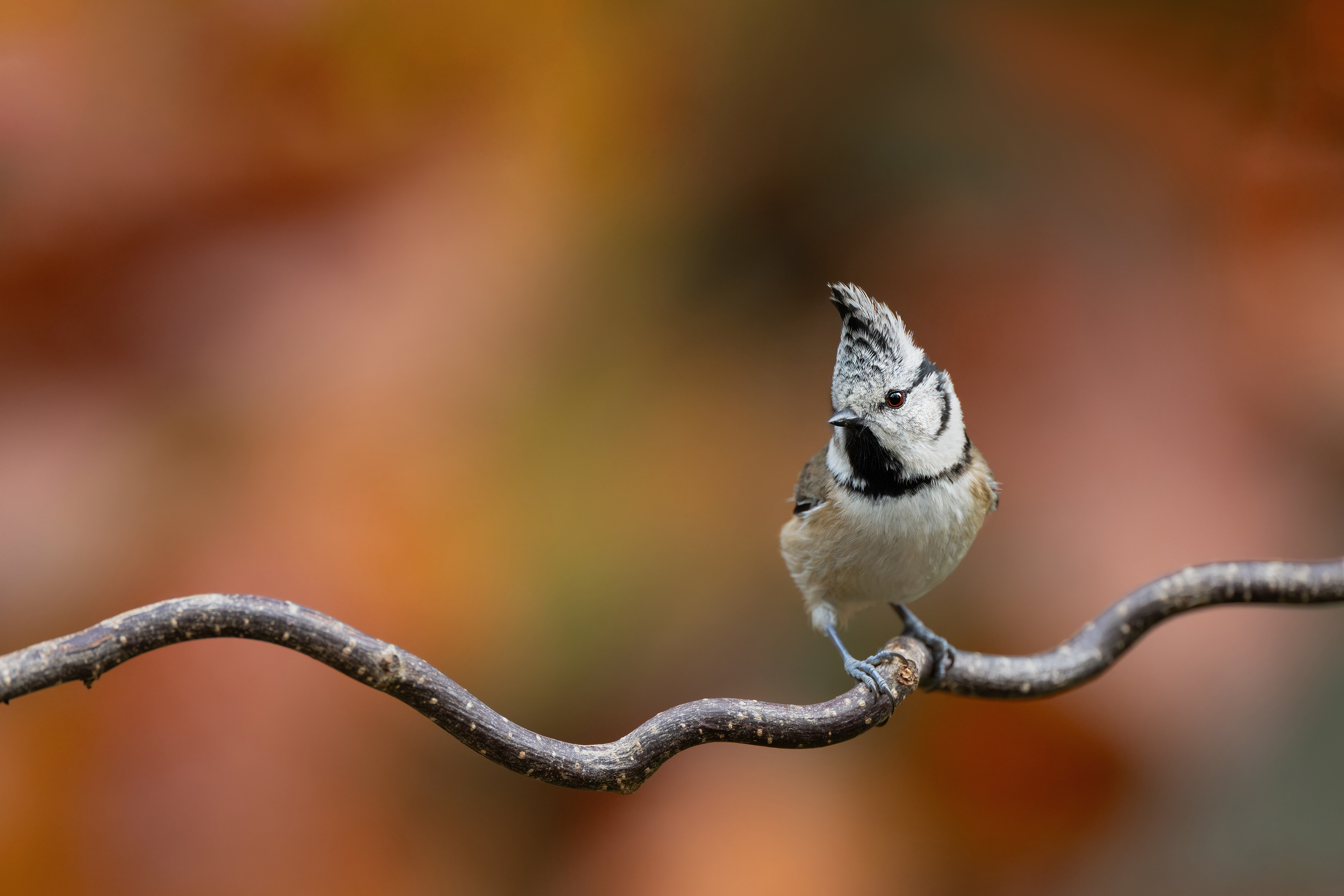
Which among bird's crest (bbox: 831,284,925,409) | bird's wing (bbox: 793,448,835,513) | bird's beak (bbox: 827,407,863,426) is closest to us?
bird's crest (bbox: 831,284,925,409)

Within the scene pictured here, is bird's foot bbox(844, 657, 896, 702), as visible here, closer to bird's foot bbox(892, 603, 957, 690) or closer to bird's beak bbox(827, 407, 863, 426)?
bird's foot bbox(892, 603, 957, 690)

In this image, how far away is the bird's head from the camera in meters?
1.25

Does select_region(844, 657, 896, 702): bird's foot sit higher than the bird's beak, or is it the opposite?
the bird's beak

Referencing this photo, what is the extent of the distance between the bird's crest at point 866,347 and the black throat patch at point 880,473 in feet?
0.41

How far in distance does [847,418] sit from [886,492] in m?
0.23

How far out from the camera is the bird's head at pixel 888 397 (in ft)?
4.10

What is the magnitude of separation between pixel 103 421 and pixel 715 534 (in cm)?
182

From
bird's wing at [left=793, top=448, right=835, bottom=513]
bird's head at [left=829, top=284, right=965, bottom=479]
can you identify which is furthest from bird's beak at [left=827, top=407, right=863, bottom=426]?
bird's wing at [left=793, top=448, right=835, bottom=513]

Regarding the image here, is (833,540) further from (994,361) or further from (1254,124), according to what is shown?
(1254,124)

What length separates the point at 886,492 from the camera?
1506mm

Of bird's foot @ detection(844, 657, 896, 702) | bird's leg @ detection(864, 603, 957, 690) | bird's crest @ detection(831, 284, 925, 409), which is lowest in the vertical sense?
bird's foot @ detection(844, 657, 896, 702)

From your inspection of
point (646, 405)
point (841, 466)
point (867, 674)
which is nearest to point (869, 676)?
point (867, 674)

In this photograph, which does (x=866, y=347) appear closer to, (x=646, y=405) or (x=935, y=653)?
(x=935, y=653)

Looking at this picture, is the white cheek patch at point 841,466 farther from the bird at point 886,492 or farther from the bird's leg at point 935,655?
the bird's leg at point 935,655
